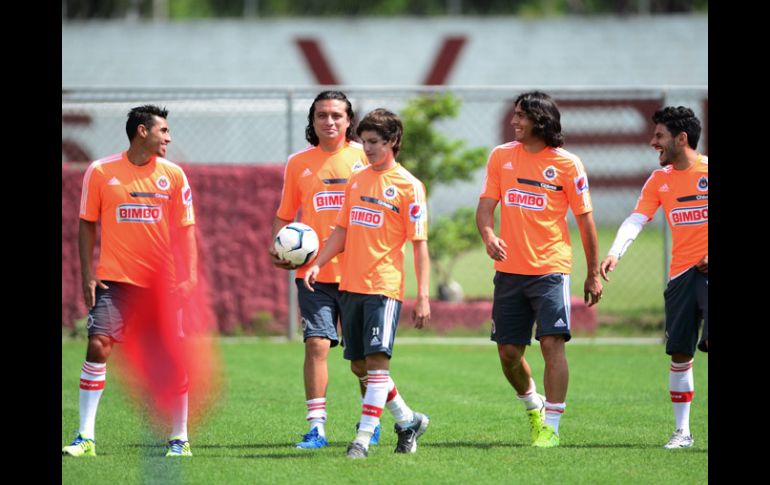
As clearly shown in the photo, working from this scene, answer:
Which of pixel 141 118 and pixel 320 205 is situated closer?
pixel 141 118

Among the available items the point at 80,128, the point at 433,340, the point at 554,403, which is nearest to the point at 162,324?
the point at 554,403

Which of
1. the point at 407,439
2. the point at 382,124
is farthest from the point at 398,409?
the point at 382,124

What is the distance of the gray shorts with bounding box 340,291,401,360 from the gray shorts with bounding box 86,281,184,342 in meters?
1.04

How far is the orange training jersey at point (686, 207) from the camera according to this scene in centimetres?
764

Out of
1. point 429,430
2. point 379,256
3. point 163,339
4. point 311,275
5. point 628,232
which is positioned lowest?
point 429,430

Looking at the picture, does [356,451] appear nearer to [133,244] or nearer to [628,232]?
[133,244]

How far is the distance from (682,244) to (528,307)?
3.52 feet

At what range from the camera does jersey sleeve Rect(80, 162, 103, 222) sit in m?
7.36

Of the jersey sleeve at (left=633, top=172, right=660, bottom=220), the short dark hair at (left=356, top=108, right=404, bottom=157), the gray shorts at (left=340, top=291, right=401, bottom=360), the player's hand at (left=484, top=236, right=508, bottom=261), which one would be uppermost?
the short dark hair at (left=356, top=108, right=404, bottom=157)

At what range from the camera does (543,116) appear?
24.7 ft

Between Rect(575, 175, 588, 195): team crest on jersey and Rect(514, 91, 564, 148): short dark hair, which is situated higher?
Rect(514, 91, 564, 148): short dark hair

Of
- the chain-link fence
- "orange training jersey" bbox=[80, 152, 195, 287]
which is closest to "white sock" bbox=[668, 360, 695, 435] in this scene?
"orange training jersey" bbox=[80, 152, 195, 287]

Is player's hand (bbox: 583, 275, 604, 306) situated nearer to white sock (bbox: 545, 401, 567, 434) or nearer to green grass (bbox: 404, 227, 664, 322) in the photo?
white sock (bbox: 545, 401, 567, 434)

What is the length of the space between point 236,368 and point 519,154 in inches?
174
